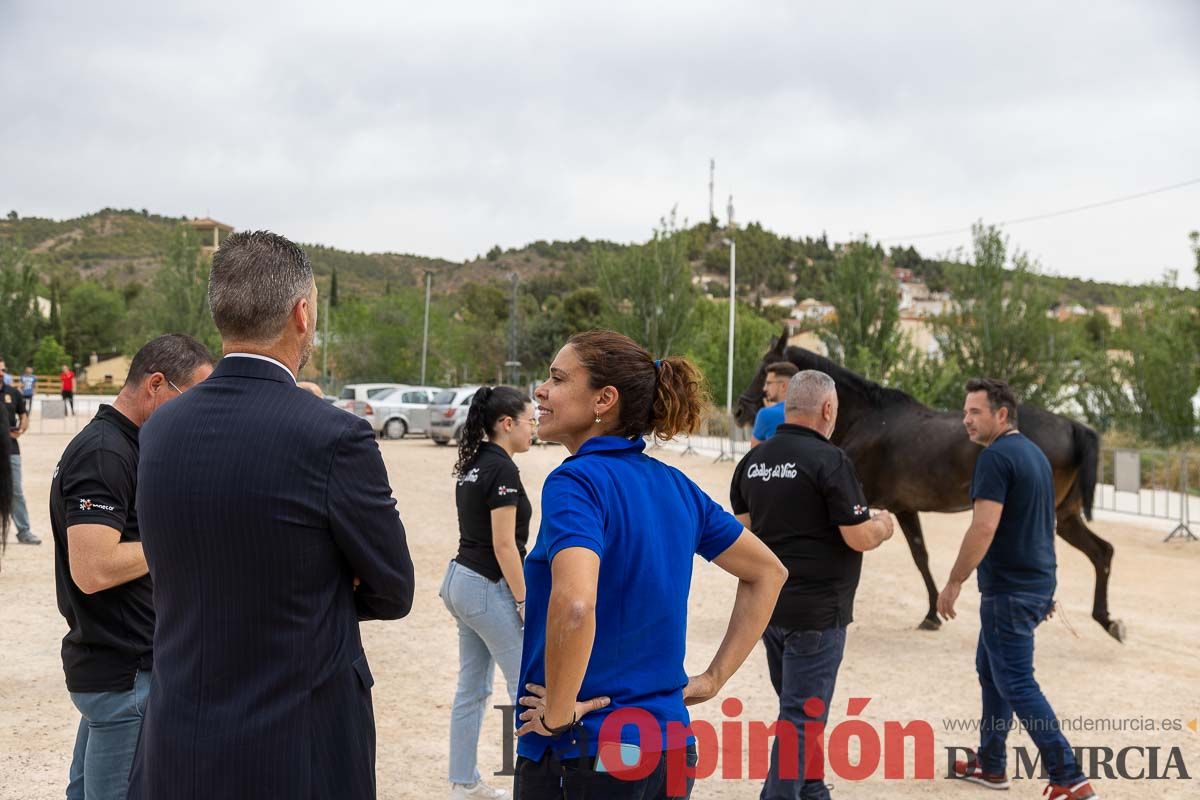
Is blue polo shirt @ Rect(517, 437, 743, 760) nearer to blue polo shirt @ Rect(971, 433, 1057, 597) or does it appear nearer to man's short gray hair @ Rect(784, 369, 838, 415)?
man's short gray hair @ Rect(784, 369, 838, 415)

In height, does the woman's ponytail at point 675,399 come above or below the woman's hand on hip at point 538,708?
above

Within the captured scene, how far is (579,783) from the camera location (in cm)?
226

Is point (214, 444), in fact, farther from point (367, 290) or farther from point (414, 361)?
point (367, 290)

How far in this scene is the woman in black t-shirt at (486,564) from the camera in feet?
14.1

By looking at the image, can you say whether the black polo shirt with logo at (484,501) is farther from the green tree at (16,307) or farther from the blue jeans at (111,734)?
the green tree at (16,307)

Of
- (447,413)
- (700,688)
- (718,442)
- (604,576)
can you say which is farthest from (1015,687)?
(718,442)

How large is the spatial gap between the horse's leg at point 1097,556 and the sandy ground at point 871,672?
213 millimetres

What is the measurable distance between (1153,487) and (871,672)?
1004 centimetres

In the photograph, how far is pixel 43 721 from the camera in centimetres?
569

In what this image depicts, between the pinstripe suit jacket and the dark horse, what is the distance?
7084 millimetres

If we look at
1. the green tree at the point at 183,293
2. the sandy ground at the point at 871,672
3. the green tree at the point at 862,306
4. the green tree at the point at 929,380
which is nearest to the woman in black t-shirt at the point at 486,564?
the sandy ground at the point at 871,672

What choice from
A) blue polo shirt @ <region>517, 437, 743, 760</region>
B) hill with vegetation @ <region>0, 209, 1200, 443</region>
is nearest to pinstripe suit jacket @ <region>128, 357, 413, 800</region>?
blue polo shirt @ <region>517, 437, 743, 760</region>

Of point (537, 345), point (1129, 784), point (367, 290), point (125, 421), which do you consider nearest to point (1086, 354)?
point (1129, 784)

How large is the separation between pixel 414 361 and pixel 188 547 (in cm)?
5621
